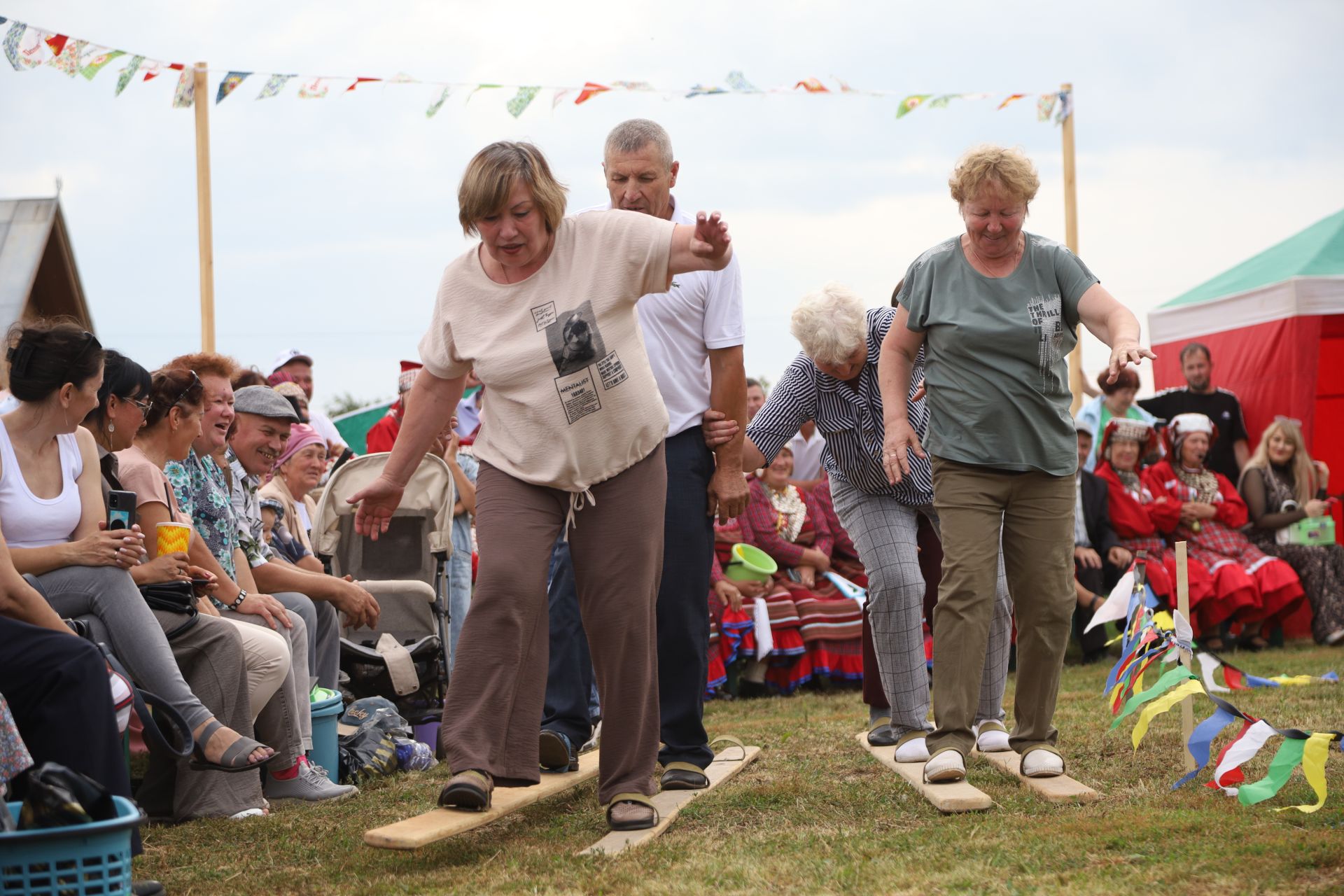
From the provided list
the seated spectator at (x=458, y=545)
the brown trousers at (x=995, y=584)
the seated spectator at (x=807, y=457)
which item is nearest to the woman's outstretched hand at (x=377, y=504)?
the brown trousers at (x=995, y=584)

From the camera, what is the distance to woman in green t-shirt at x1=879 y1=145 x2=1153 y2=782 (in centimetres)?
398

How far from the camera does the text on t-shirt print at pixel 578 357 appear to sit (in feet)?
11.3

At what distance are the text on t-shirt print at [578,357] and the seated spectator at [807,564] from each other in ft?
15.5

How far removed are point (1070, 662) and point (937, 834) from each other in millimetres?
5941

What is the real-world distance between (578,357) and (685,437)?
827mm

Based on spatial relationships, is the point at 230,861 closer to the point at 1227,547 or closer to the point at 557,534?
the point at 557,534

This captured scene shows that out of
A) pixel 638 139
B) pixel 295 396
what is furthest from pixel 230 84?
pixel 638 139

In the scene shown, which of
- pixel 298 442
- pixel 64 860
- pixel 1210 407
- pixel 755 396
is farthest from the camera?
pixel 1210 407

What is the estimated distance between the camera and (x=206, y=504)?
514 cm

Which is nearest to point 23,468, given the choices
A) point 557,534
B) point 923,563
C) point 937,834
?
point 557,534

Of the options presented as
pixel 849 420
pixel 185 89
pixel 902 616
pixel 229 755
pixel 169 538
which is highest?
pixel 185 89

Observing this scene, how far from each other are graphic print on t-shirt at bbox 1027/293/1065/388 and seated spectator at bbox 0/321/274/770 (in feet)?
8.56

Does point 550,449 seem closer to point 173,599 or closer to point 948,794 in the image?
→ point 948,794

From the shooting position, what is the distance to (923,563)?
527 cm
